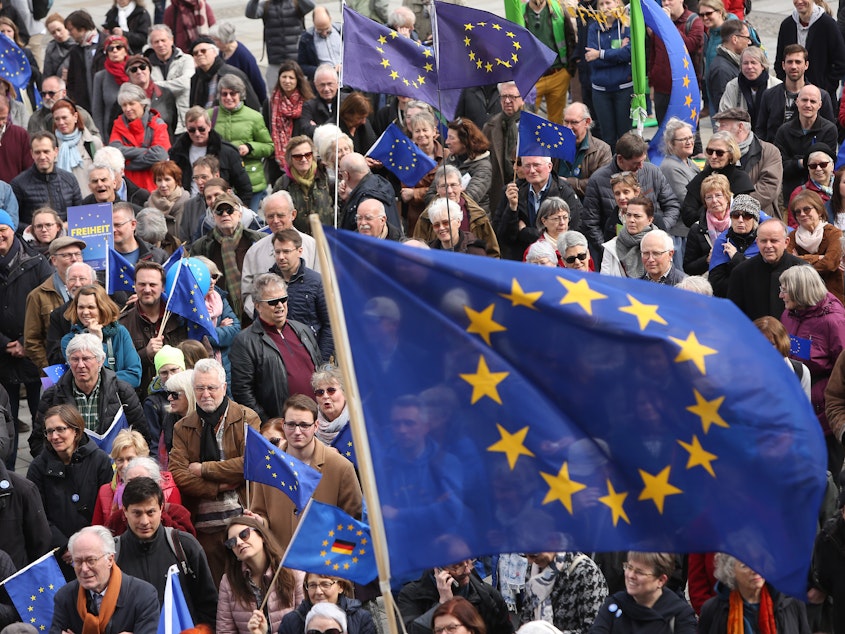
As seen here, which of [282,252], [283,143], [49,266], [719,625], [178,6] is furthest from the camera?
[178,6]

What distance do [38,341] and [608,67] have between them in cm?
637

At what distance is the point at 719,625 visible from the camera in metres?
7.83

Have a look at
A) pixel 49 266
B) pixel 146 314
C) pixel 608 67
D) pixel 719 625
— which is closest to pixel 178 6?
pixel 608 67

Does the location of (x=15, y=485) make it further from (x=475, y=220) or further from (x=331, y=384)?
(x=475, y=220)

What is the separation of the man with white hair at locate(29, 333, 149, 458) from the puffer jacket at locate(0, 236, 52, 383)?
74.2 inches

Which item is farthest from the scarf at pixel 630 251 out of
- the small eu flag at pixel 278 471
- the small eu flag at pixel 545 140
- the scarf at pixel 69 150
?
the scarf at pixel 69 150

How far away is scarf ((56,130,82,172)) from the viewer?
15.0 metres

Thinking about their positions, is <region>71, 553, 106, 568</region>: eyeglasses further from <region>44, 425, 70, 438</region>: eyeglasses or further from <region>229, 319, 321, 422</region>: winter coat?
<region>229, 319, 321, 422</region>: winter coat

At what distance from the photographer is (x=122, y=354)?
36.3ft

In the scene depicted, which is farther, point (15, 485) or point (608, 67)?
point (608, 67)

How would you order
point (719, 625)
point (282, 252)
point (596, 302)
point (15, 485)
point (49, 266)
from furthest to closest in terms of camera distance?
point (49, 266) → point (282, 252) → point (15, 485) → point (719, 625) → point (596, 302)

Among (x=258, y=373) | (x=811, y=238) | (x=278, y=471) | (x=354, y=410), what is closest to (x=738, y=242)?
(x=811, y=238)

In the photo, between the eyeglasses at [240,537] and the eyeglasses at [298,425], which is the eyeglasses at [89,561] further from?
the eyeglasses at [298,425]

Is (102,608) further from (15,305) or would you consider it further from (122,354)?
(15,305)
